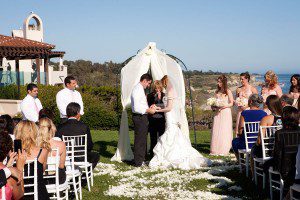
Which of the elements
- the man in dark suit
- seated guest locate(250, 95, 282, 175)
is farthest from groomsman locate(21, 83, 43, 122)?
the man in dark suit

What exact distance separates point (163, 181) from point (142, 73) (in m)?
4.13

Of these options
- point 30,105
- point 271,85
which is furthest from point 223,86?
point 30,105

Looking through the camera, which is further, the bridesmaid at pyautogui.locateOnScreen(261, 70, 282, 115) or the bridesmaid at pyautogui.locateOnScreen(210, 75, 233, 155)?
the bridesmaid at pyautogui.locateOnScreen(210, 75, 233, 155)

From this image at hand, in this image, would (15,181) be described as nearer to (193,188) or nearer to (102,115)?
(193,188)

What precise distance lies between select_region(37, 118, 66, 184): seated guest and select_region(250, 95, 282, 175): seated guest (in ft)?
10.9

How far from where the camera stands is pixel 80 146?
8.28 m

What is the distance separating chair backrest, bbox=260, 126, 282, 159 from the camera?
7.80 m

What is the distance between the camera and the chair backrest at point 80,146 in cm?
838

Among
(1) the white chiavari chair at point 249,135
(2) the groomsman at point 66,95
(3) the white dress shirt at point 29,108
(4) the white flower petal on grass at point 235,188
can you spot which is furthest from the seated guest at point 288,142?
(3) the white dress shirt at point 29,108

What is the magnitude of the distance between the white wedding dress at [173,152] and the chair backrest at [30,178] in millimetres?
5457

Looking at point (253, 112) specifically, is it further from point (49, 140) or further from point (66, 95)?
point (66, 95)

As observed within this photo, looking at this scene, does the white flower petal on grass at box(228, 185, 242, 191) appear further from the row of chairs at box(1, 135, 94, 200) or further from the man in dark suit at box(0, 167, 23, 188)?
the man in dark suit at box(0, 167, 23, 188)

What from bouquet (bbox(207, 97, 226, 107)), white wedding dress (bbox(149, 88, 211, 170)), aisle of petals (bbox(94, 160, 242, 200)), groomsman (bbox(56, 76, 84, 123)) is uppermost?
groomsman (bbox(56, 76, 84, 123))

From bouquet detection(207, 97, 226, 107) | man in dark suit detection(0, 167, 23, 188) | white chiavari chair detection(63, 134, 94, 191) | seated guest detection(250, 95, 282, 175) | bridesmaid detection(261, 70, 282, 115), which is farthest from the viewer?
bouquet detection(207, 97, 226, 107)
